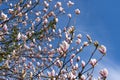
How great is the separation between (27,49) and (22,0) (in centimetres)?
149

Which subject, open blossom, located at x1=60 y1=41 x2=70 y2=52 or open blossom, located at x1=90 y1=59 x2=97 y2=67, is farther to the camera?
open blossom, located at x1=60 y1=41 x2=70 y2=52

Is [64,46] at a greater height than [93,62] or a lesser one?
greater

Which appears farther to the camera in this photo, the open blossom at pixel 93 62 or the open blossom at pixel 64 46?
the open blossom at pixel 64 46

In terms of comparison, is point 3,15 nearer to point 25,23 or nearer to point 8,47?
point 8,47

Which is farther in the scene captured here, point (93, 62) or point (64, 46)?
point (64, 46)

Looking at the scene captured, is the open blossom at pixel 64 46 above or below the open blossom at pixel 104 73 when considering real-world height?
above

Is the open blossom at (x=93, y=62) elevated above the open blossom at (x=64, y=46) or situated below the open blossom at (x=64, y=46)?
below

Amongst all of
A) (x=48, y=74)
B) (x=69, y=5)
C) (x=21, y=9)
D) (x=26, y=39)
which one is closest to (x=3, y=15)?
(x=21, y=9)

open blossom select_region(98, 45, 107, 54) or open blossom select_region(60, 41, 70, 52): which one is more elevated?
open blossom select_region(60, 41, 70, 52)

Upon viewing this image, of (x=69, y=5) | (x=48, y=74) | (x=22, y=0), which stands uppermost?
(x=69, y=5)

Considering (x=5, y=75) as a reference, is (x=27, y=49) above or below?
above

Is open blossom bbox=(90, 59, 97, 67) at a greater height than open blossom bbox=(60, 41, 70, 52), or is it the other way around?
open blossom bbox=(60, 41, 70, 52)

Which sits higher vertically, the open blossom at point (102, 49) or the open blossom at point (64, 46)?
the open blossom at point (64, 46)

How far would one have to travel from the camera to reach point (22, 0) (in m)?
9.98
